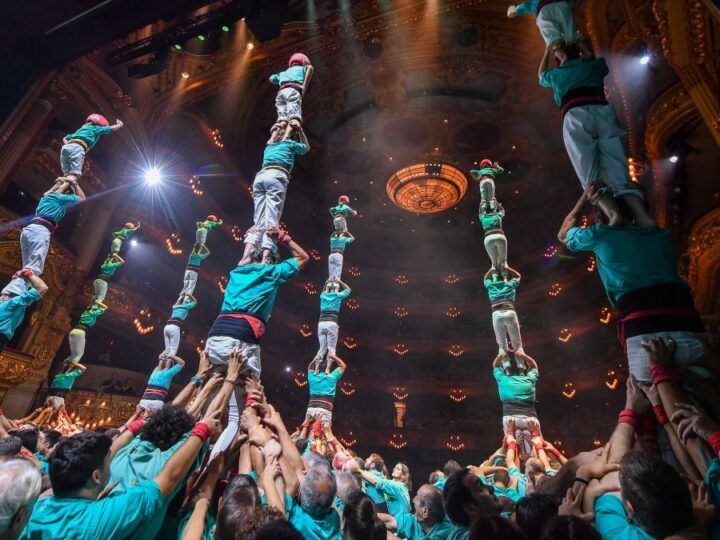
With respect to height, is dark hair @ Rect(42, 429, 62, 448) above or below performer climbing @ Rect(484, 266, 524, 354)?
below

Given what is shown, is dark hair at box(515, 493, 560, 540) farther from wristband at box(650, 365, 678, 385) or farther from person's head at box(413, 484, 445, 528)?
person's head at box(413, 484, 445, 528)

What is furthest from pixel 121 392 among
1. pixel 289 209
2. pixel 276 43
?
pixel 276 43

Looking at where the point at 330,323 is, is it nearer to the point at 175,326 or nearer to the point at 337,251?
the point at 337,251

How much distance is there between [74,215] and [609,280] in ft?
47.4

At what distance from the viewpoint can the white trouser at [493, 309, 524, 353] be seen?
6.04 metres

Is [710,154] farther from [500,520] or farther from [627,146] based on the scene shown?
[500,520]

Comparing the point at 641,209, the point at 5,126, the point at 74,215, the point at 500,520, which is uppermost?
the point at 74,215

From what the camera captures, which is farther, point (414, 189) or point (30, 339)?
point (414, 189)

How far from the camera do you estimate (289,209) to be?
717 inches

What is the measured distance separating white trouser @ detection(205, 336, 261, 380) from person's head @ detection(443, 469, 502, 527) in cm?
159

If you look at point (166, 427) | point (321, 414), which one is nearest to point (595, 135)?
point (166, 427)

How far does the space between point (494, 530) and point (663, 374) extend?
100cm

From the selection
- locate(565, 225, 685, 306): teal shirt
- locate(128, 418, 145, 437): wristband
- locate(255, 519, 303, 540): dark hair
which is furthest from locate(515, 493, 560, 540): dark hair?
locate(128, 418, 145, 437): wristband

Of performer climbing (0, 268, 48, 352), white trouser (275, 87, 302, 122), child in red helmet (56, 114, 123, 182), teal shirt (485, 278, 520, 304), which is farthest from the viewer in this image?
teal shirt (485, 278, 520, 304)
